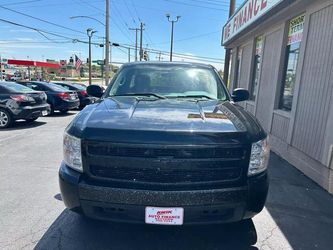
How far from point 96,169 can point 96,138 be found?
280 mm

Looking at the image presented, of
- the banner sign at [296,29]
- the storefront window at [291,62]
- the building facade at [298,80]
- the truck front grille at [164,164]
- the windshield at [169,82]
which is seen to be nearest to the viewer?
the truck front grille at [164,164]

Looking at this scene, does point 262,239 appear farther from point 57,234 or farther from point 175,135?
point 57,234

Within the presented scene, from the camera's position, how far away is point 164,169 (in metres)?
2.41

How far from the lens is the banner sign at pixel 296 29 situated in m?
6.31

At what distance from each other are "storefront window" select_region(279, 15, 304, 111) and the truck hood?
408cm

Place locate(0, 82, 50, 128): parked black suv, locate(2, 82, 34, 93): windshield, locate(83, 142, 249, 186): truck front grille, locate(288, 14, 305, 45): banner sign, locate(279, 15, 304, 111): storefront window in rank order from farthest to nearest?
locate(2, 82, 34, 93): windshield
locate(0, 82, 50, 128): parked black suv
locate(279, 15, 304, 111): storefront window
locate(288, 14, 305, 45): banner sign
locate(83, 142, 249, 186): truck front grille

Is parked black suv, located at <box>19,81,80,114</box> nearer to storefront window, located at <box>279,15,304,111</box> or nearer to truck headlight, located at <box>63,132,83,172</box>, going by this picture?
storefront window, located at <box>279,15,304,111</box>

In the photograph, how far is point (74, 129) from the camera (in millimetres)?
2602

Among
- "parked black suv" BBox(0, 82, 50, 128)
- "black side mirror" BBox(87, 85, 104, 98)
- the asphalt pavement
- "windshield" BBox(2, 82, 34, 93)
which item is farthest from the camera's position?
"windshield" BBox(2, 82, 34, 93)

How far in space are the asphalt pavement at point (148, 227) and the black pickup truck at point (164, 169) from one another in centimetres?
59

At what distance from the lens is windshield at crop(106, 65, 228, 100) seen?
12.7ft

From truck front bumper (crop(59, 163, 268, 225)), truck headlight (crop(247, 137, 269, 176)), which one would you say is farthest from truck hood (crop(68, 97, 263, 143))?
truck front bumper (crop(59, 163, 268, 225))

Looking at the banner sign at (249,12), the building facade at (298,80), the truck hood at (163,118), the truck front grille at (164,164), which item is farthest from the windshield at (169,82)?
the banner sign at (249,12)

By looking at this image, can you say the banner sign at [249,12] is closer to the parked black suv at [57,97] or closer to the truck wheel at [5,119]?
the parked black suv at [57,97]
